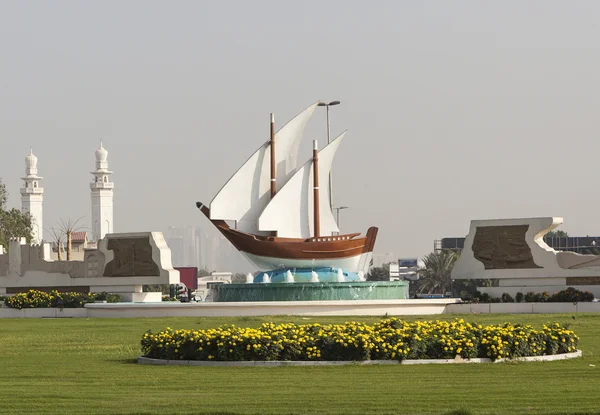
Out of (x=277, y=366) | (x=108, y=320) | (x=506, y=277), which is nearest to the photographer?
(x=277, y=366)

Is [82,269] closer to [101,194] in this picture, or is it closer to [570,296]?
[570,296]

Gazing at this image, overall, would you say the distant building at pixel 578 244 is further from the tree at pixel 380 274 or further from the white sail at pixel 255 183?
the white sail at pixel 255 183

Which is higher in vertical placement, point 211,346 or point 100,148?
point 100,148

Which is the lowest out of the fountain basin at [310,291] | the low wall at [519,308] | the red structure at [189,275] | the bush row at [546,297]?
the low wall at [519,308]

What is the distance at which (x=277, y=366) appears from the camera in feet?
65.8

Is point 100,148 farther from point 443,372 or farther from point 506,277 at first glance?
point 443,372

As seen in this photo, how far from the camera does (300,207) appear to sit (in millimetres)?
50969

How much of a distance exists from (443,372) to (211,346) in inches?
175

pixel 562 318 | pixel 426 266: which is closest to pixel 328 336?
pixel 562 318

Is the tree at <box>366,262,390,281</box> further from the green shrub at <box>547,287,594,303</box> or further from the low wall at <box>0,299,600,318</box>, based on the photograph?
the low wall at <box>0,299,600,318</box>

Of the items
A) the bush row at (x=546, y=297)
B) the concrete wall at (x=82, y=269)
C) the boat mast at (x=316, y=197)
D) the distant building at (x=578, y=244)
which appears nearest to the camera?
the bush row at (x=546, y=297)

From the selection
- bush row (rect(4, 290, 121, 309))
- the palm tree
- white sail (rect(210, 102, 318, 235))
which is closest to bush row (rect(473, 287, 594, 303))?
white sail (rect(210, 102, 318, 235))

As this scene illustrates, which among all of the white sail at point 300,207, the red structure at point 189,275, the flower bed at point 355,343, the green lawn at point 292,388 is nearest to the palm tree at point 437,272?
the red structure at point 189,275

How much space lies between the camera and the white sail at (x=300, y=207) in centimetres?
5003
